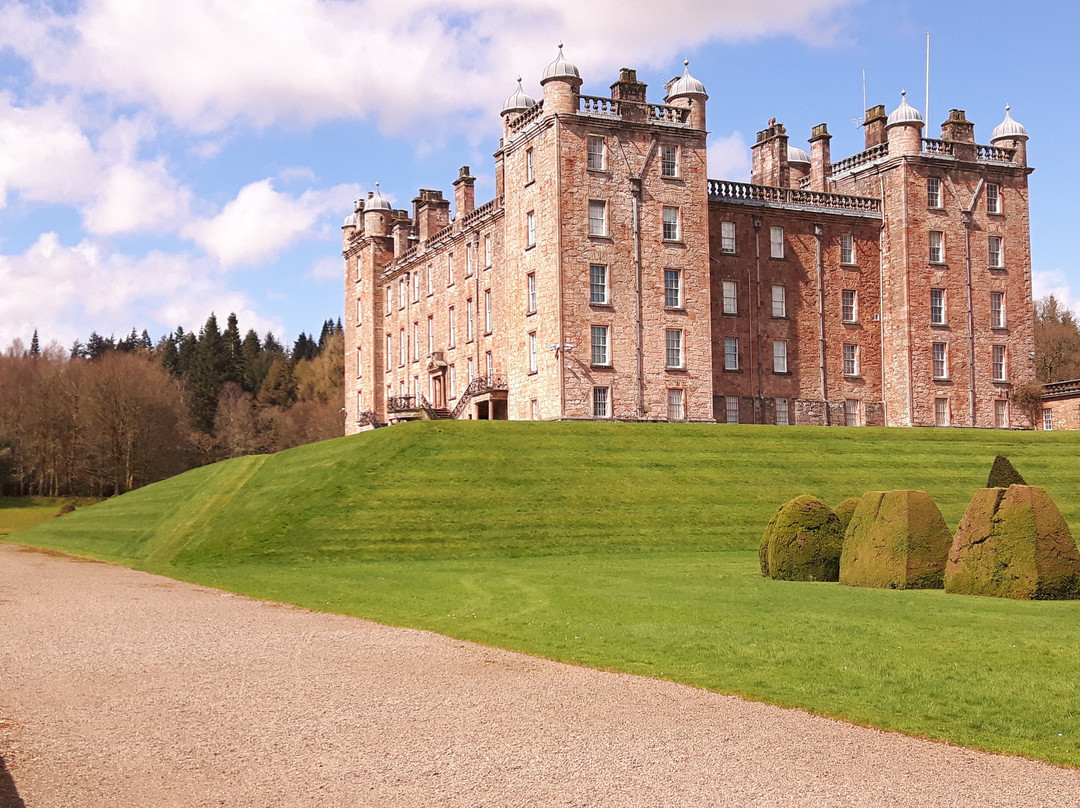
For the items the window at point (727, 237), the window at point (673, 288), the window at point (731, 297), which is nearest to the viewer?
the window at point (673, 288)

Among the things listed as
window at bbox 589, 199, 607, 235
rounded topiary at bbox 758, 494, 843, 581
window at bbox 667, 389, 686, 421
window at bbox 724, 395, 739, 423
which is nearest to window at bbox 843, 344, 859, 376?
window at bbox 724, 395, 739, 423

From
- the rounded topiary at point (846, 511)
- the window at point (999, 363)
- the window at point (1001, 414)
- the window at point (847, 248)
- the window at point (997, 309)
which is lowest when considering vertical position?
the rounded topiary at point (846, 511)

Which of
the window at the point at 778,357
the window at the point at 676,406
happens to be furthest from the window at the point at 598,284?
the window at the point at 778,357

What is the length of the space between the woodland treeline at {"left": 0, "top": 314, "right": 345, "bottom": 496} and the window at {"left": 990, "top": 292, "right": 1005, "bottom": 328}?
54109 millimetres

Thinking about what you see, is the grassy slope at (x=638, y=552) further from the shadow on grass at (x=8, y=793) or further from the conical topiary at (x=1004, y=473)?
the shadow on grass at (x=8, y=793)

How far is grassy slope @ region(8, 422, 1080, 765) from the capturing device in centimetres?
1159

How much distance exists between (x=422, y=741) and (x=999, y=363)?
54.0 metres

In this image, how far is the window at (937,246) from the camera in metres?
56.2

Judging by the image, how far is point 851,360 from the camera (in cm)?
5631

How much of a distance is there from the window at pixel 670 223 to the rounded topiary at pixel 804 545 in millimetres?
29603

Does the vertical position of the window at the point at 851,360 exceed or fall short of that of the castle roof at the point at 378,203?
it falls short

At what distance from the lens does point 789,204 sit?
55.6 meters

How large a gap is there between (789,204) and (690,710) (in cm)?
4821

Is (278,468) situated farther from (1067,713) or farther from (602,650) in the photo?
(1067,713)
